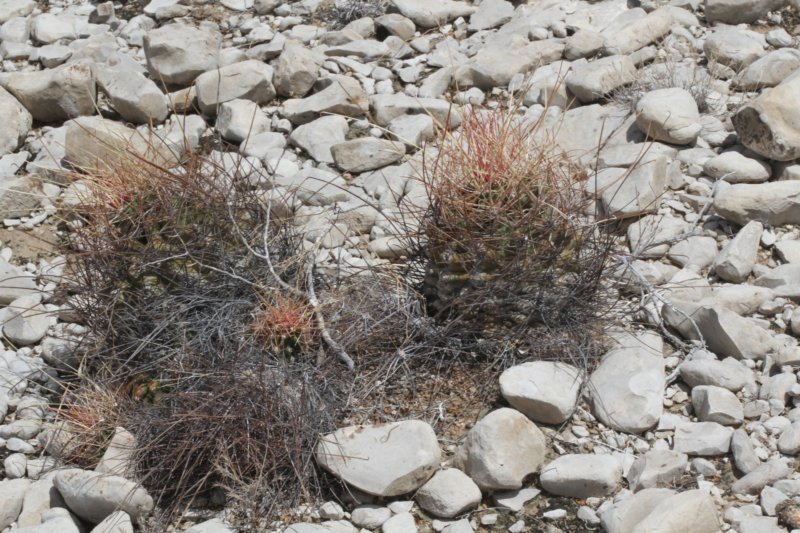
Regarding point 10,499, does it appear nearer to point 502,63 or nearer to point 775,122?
point 775,122

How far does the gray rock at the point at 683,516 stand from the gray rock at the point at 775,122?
2070 mm

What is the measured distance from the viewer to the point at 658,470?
10.9 feet

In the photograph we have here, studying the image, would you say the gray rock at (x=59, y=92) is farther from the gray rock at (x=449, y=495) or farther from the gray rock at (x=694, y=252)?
the gray rock at (x=449, y=495)

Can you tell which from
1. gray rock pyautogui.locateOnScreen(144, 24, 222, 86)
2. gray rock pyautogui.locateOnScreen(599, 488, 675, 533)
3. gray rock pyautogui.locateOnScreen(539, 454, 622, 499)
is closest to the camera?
gray rock pyautogui.locateOnScreen(599, 488, 675, 533)

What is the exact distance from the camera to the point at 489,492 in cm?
345

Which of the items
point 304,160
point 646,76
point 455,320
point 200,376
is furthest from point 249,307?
point 646,76

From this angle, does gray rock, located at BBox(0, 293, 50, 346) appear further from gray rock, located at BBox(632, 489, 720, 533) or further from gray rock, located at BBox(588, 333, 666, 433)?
gray rock, located at BBox(632, 489, 720, 533)

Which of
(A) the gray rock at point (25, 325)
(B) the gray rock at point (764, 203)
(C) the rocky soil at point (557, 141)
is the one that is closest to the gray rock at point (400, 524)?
(C) the rocky soil at point (557, 141)

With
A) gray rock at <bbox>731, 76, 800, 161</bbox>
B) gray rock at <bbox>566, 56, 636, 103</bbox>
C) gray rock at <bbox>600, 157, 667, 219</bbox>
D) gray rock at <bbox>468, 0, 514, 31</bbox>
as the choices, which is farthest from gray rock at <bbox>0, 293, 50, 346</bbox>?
gray rock at <bbox>468, 0, 514, 31</bbox>

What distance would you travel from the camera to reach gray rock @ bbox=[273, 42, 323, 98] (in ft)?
19.4

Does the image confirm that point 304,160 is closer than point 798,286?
No

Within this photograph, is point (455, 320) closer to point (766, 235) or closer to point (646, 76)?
point (766, 235)

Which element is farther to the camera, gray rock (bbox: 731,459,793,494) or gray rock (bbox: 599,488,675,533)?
gray rock (bbox: 731,459,793,494)

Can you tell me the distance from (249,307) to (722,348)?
5.80ft
